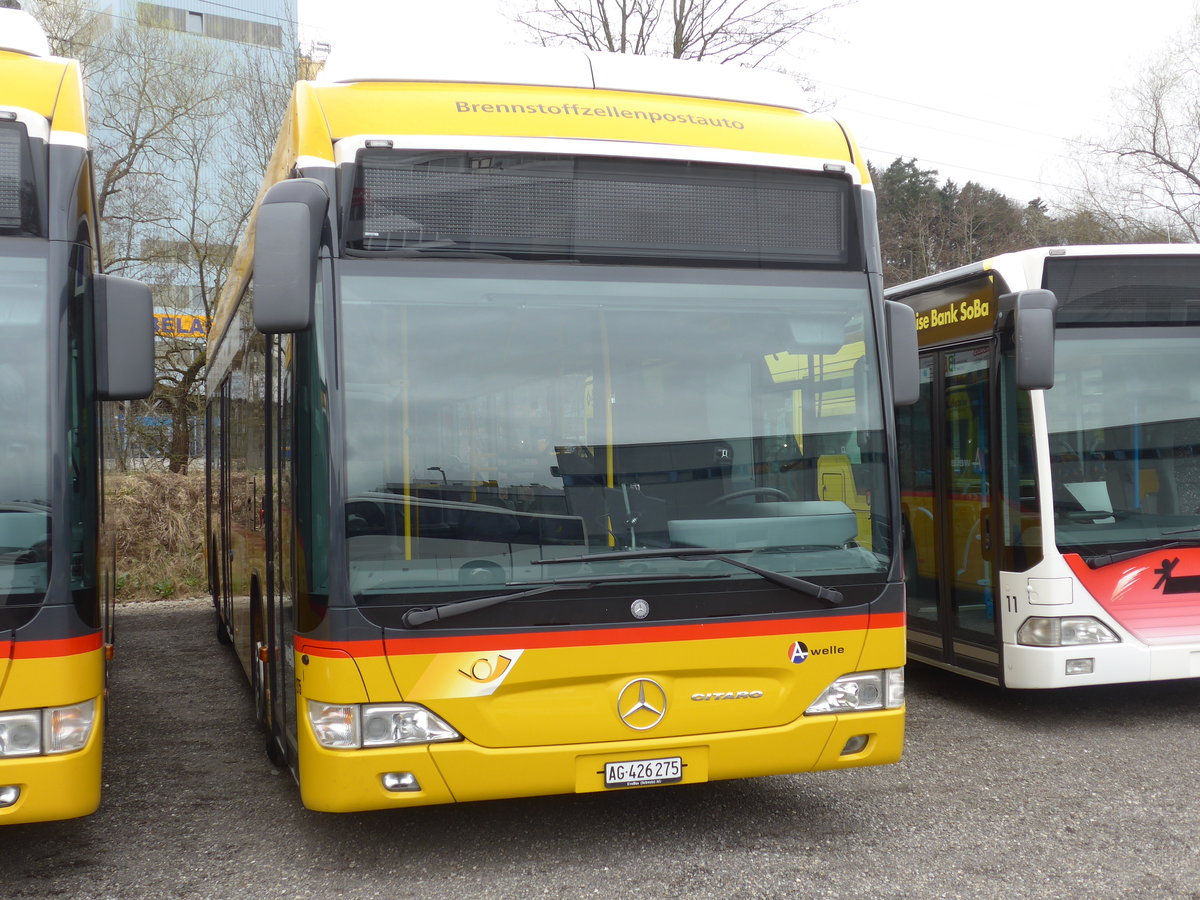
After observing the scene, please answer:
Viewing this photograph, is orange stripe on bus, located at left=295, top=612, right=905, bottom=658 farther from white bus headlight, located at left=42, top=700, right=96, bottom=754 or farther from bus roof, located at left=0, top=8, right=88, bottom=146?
bus roof, located at left=0, top=8, right=88, bottom=146

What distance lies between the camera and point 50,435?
397 cm

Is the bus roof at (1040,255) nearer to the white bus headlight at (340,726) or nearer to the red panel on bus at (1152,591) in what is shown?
the red panel on bus at (1152,591)

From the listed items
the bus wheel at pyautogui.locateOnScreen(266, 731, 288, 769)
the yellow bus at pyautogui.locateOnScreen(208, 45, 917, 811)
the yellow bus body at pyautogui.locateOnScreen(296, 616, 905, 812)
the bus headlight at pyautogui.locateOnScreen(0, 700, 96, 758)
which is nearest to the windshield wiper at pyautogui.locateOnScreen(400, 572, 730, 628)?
the yellow bus at pyautogui.locateOnScreen(208, 45, 917, 811)

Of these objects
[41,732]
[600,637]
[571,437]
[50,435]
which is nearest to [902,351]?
[571,437]

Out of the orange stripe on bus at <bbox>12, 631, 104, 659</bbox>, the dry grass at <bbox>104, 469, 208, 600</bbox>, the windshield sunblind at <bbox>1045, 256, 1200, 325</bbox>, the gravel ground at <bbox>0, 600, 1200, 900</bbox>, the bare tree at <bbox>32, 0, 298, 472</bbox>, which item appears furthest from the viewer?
the bare tree at <bbox>32, 0, 298, 472</bbox>

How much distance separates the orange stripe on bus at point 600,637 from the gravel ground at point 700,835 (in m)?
0.94

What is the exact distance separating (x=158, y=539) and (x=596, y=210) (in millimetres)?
11266

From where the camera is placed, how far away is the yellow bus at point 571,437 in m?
4.08

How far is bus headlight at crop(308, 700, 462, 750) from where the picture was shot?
407 centimetres

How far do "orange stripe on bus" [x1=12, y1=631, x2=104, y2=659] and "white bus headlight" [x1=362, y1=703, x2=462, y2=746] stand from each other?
39.7 inches

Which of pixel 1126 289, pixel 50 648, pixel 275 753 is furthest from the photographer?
pixel 1126 289

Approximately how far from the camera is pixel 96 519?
4.17 m

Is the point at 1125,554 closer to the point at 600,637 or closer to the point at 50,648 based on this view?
the point at 600,637

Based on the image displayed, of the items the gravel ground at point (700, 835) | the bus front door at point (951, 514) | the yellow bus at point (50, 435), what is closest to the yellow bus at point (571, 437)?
the gravel ground at point (700, 835)
